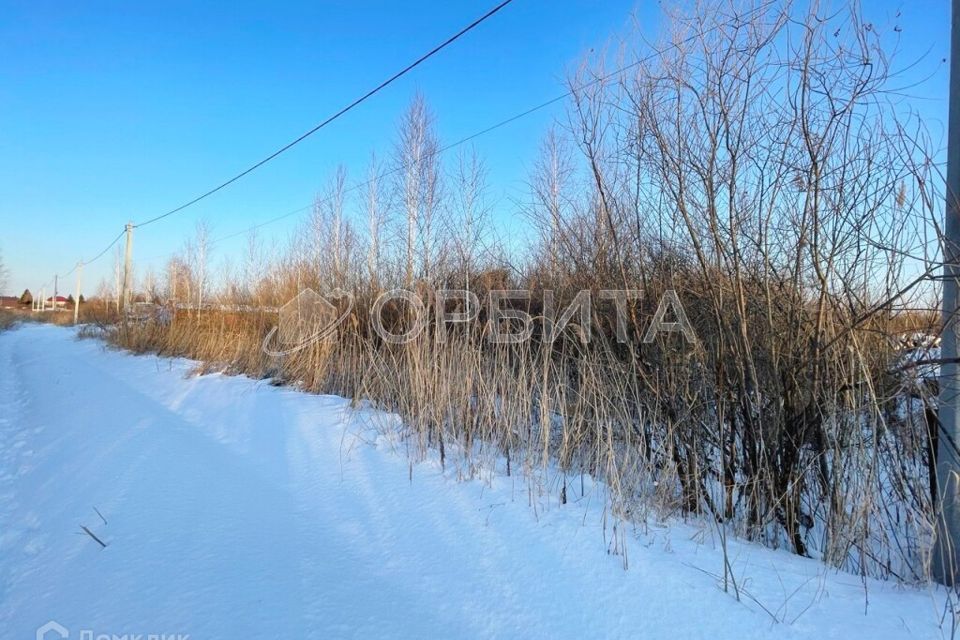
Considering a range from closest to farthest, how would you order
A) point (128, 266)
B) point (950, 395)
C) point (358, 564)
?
1. point (358, 564)
2. point (950, 395)
3. point (128, 266)

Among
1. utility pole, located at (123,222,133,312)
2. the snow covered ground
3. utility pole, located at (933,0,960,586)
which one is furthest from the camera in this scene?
utility pole, located at (123,222,133,312)

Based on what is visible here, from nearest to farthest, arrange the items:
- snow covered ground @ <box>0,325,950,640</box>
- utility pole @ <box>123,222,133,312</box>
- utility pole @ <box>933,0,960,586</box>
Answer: snow covered ground @ <box>0,325,950,640</box>, utility pole @ <box>933,0,960,586</box>, utility pole @ <box>123,222,133,312</box>

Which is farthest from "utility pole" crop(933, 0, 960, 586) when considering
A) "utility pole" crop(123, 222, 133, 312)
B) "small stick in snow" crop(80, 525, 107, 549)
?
"utility pole" crop(123, 222, 133, 312)

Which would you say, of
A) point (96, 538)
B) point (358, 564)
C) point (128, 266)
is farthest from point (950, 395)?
point (128, 266)

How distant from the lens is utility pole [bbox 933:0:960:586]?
1879mm

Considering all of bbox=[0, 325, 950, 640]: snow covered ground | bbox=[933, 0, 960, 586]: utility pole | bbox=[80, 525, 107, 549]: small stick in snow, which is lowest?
bbox=[80, 525, 107, 549]: small stick in snow

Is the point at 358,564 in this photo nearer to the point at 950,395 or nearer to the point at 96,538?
the point at 96,538

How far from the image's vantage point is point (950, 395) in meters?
1.93

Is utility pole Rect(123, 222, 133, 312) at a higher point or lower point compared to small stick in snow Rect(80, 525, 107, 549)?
Result: higher

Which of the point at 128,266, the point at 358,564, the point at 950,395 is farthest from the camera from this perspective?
the point at 128,266

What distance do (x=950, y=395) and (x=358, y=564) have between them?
272 centimetres

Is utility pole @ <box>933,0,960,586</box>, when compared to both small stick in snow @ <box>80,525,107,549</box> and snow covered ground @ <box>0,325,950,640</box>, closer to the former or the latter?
snow covered ground @ <box>0,325,950,640</box>

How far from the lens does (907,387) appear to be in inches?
82.0

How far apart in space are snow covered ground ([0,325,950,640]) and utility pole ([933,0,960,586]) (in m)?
0.31
